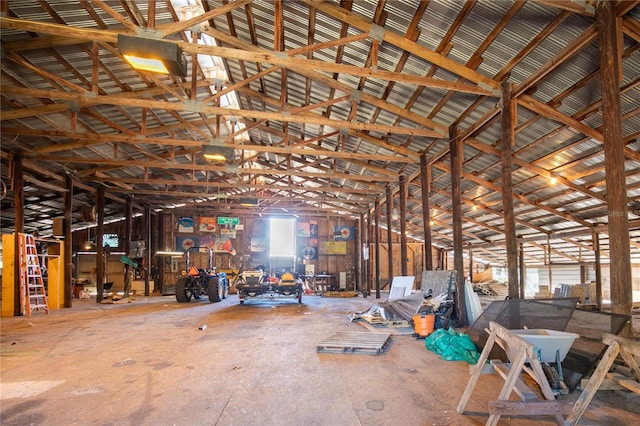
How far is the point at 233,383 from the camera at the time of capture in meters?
3.80

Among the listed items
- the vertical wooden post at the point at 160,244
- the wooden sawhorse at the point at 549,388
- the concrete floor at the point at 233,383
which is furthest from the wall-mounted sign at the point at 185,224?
Result: the wooden sawhorse at the point at 549,388

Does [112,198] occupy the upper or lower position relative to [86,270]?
upper

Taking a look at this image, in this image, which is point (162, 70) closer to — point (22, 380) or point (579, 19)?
point (22, 380)

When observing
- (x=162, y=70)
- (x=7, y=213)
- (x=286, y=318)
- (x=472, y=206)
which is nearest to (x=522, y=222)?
(x=472, y=206)

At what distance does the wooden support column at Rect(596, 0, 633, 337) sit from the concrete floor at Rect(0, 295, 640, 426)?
1.11 m

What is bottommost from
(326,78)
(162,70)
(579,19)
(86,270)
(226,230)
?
(86,270)

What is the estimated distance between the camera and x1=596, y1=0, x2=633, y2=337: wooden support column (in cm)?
394

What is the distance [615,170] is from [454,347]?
2.92 metres

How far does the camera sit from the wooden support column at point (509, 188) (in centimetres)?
607

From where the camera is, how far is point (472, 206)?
44.5ft

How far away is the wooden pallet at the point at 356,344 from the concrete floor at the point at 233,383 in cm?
14

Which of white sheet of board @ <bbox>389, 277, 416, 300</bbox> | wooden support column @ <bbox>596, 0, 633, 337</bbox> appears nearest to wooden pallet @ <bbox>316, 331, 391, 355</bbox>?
wooden support column @ <bbox>596, 0, 633, 337</bbox>

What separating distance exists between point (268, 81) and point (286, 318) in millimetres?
5839

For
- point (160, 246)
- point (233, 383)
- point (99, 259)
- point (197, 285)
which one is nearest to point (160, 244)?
point (160, 246)
